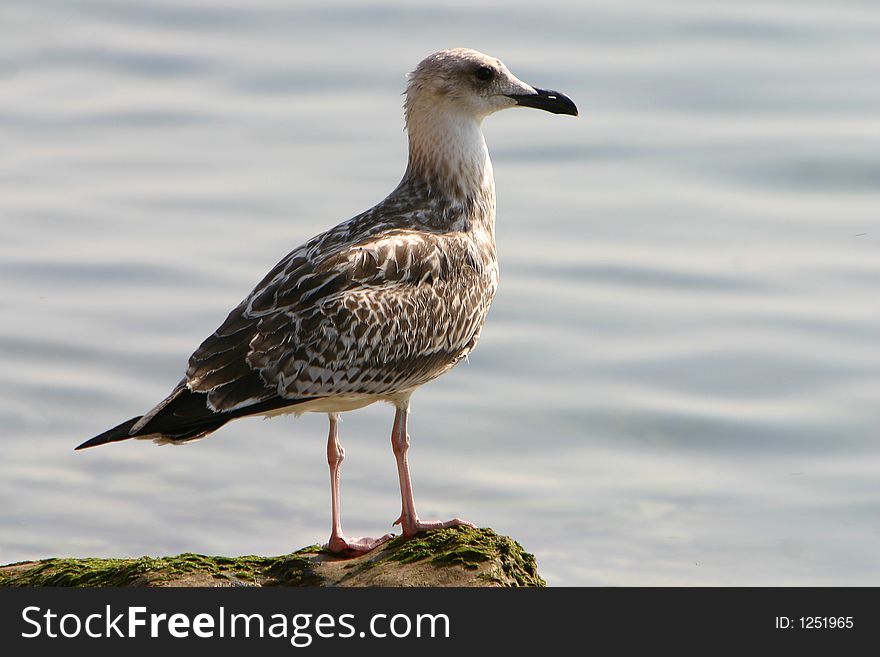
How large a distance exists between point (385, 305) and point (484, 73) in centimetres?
Answer: 197

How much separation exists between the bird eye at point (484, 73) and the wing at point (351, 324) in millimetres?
1145

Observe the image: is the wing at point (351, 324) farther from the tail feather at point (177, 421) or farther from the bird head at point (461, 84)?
the bird head at point (461, 84)

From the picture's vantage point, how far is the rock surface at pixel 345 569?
27.3 ft

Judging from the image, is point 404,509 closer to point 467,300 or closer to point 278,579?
point 278,579

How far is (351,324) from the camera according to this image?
9.34 metres

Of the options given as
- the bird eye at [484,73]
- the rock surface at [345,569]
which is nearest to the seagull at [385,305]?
the bird eye at [484,73]

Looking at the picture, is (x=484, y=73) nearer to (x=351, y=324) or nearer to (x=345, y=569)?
(x=351, y=324)

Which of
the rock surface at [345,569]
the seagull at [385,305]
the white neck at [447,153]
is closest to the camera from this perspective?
the rock surface at [345,569]

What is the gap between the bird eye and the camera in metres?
10.4

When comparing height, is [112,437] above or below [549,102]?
below

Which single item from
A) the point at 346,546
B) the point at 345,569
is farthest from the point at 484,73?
the point at 345,569

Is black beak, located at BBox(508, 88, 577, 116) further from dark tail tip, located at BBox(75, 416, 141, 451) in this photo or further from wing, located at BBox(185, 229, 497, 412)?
dark tail tip, located at BBox(75, 416, 141, 451)

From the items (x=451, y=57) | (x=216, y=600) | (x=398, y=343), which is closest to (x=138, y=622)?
(x=216, y=600)

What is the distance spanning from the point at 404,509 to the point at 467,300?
5.14ft
